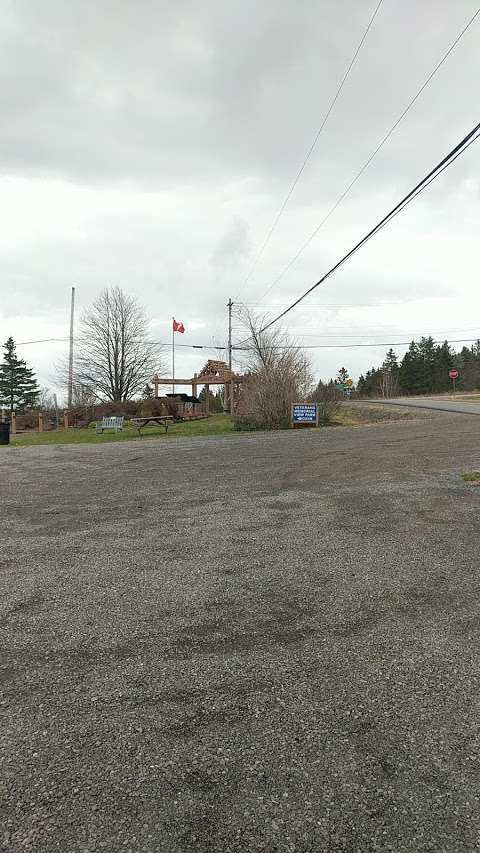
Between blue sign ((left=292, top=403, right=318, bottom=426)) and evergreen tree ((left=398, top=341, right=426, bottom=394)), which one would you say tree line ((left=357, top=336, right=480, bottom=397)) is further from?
blue sign ((left=292, top=403, right=318, bottom=426))

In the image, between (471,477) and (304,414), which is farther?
(304,414)

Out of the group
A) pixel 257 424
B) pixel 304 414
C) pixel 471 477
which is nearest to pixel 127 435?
pixel 257 424

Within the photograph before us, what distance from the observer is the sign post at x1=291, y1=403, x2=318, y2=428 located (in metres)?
20.3

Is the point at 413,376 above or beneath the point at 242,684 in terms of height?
above

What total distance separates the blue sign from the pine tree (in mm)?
54382

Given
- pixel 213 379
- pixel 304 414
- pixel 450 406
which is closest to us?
pixel 304 414

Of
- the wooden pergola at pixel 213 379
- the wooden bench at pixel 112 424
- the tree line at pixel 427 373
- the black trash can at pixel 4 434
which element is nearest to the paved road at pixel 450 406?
the wooden pergola at pixel 213 379

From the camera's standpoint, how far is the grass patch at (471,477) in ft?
23.6

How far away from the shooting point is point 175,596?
336 centimetres

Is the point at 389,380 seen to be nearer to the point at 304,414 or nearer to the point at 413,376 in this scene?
the point at 413,376

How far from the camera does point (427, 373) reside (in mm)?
77875

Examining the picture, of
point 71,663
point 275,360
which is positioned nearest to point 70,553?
point 71,663

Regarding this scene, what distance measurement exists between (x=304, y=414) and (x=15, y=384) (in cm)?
5745

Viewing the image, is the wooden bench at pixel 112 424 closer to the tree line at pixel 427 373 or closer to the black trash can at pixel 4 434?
the black trash can at pixel 4 434
